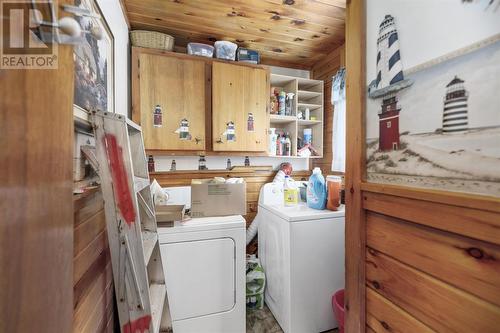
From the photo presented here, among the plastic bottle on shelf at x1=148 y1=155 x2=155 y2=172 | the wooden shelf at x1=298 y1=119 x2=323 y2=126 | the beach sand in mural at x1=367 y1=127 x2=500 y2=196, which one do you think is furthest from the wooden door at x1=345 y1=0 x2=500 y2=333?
the plastic bottle on shelf at x1=148 y1=155 x2=155 y2=172

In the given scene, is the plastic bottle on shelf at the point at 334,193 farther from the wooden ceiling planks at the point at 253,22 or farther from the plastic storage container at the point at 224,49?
the plastic storage container at the point at 224,49

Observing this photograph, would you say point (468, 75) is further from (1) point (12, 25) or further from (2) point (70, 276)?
(2) point (70, 276)

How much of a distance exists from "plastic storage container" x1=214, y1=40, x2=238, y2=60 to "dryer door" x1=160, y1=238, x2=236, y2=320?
169 cm

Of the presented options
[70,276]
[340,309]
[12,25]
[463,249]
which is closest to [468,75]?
[463,249]

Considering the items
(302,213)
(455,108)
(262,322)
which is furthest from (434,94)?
(262,322)

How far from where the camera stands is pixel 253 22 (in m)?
1.91

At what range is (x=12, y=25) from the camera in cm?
38

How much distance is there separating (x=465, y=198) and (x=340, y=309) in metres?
1.19

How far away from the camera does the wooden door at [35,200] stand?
339mm

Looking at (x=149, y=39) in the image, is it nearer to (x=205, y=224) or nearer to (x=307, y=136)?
(x=205, y=224)

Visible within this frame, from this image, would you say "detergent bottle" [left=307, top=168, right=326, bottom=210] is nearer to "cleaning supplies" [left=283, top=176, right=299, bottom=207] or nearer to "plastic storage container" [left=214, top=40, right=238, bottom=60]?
"cleaning supplies" [left=283, top=176, right=299, bottom=207]

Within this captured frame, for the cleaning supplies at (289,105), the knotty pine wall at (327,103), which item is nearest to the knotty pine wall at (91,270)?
the cleaning supplies at (289,105)

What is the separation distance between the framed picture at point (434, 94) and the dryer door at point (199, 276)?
111 centimetres

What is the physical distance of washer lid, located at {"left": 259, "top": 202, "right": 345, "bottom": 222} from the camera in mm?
1601
